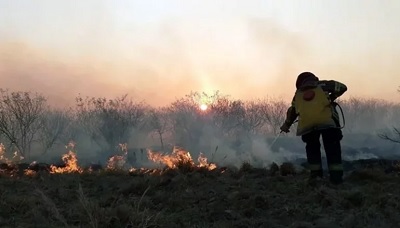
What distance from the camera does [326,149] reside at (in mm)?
6184

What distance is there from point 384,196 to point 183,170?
3.47 m

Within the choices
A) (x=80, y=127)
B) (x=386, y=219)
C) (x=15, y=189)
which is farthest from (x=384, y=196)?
(x=80, y=127)

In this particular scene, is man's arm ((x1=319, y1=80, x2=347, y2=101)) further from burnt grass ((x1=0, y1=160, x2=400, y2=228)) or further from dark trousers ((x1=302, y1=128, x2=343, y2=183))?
burnt grass ((x1=0, y1=160, x2=400, y2=228))

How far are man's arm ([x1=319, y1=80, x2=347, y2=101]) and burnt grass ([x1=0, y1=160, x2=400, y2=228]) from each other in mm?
1123

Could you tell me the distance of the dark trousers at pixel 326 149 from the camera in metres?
6.05

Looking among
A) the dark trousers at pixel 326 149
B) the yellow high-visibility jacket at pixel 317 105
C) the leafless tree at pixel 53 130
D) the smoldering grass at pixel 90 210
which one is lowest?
the smoldering grass at pixel 90 210

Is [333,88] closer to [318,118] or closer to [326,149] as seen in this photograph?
[318,118]


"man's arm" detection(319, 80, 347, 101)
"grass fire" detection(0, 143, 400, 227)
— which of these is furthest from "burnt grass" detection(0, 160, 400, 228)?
"man's arm" detection(319, 80, 347, 101)

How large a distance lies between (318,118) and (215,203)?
7.28ft

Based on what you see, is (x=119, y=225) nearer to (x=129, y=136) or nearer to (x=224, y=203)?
(x=224, y=203)

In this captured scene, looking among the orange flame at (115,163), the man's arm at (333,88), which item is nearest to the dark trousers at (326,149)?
the man's arm at (333,88)

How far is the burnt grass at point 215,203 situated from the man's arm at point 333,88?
1123mm

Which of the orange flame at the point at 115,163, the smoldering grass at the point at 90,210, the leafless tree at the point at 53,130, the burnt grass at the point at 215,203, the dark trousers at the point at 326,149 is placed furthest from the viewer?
the leafless tree at the point at 53,130

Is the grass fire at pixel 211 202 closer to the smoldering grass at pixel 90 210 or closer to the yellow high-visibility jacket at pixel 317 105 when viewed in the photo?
the smoldering grass at pixel 90 210
